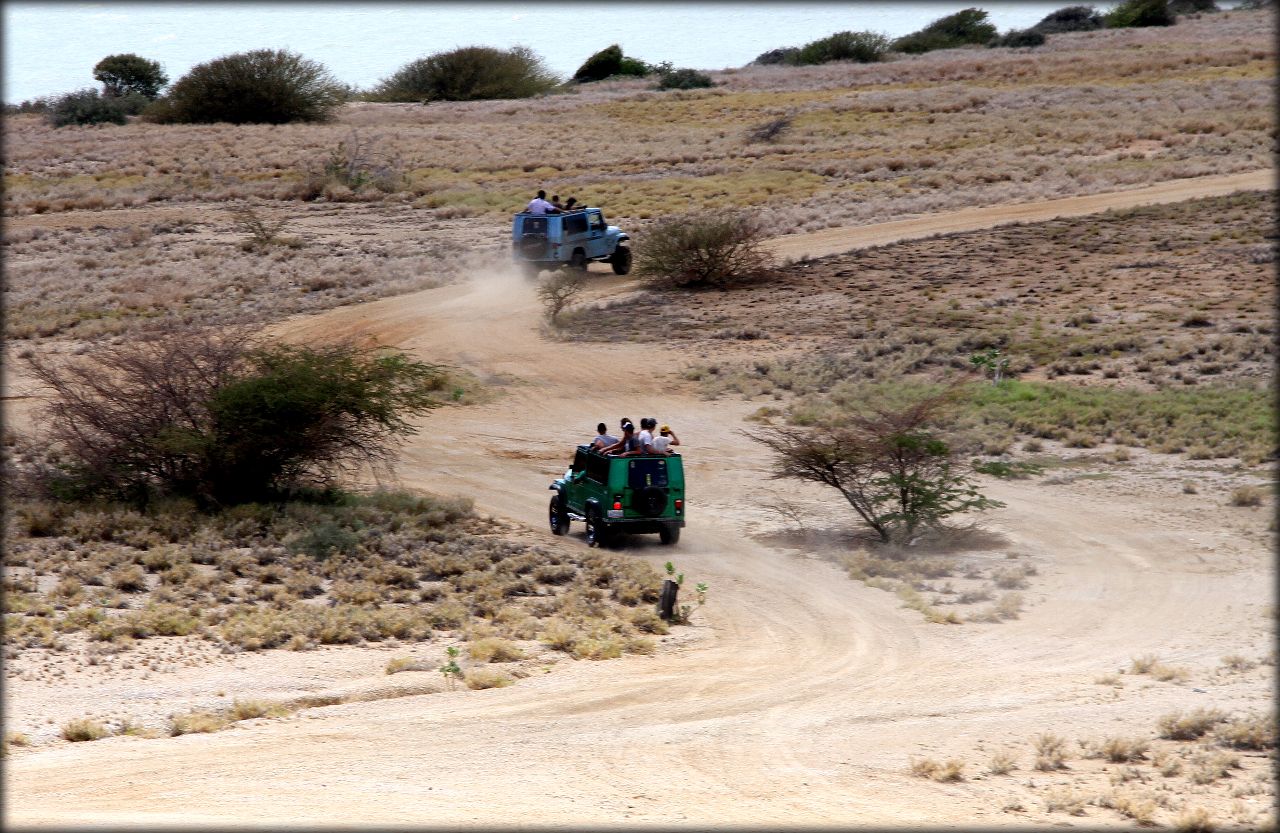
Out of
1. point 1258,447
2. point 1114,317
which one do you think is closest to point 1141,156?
point 1114,317

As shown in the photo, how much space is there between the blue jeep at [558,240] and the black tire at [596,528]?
18740 millimetres

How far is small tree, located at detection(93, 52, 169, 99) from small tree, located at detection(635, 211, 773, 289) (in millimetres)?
71090

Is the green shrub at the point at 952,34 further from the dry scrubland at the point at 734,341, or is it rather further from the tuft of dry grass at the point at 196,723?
the tuft of dry grass at the point at 196,723

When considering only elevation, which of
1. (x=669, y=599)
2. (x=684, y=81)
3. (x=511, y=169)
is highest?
(x=684, y=81)

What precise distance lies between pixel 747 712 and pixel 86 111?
73.6 meters

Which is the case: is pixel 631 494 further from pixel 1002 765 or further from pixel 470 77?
pixel 470 77

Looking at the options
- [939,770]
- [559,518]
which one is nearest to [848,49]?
[559,518]

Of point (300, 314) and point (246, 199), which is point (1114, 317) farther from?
point (246, 199)

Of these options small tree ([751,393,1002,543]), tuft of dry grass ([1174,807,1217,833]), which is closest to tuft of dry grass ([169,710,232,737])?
tuft of dry grass ([1174,807,1217,833])

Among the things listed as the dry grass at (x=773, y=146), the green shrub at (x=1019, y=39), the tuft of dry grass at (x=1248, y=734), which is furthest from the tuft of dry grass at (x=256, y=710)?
the green shrub at (x=1019, y=39)

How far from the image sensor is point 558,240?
38.3 meters

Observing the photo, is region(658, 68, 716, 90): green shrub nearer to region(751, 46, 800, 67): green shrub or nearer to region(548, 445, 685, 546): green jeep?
region(751, 46, 800, 67): green shrub

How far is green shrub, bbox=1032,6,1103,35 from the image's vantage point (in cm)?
11200

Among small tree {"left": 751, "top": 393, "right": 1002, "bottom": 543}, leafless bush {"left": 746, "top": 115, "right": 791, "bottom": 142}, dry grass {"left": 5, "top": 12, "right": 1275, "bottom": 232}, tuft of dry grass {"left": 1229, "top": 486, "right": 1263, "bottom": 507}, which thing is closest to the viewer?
small tree {"left": 751, "top": 393, "right": 1002, "bottom": 543}
